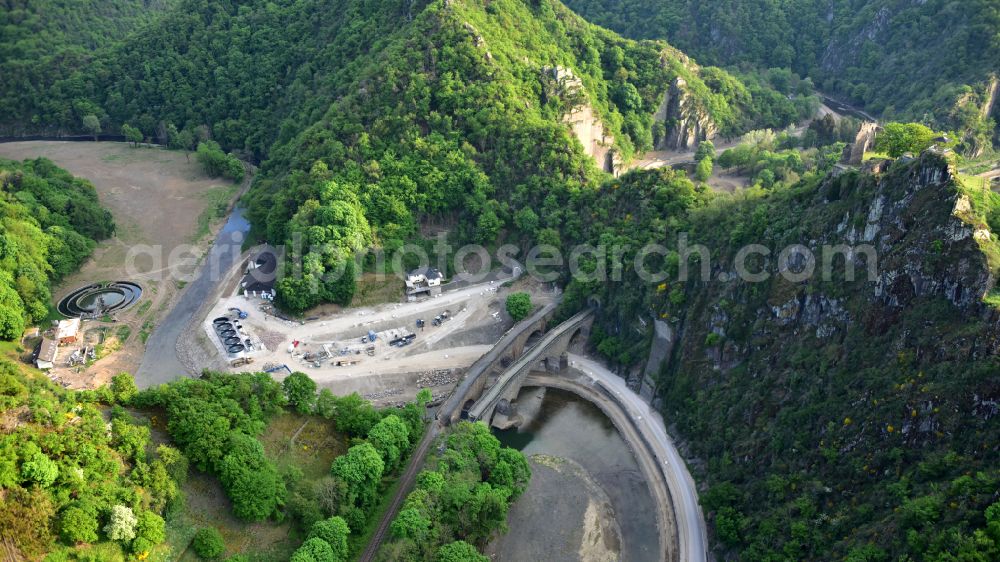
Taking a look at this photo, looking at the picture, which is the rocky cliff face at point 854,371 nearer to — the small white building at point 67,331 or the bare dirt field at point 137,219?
the bare dirt field at point 137,219

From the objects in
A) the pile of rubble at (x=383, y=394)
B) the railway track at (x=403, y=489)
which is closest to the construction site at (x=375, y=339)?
the pile of rubble at (x=383, y=394)

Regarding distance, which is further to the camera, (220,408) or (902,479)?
(220,408)

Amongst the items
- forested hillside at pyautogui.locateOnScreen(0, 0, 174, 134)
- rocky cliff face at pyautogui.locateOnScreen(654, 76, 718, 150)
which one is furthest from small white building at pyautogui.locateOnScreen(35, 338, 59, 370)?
rocky cliff face at pyautogui.locateOnScreen(654, 76, 718, 150)

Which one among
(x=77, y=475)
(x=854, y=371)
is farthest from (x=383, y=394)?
(x=854, y=371)

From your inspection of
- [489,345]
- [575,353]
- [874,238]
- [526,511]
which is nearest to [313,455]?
[526,511]

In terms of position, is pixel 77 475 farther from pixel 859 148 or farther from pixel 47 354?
pixel 859 148

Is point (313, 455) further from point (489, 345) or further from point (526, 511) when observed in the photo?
point (489, 345)

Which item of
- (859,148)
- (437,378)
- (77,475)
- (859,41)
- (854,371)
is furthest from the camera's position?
(859,41)
